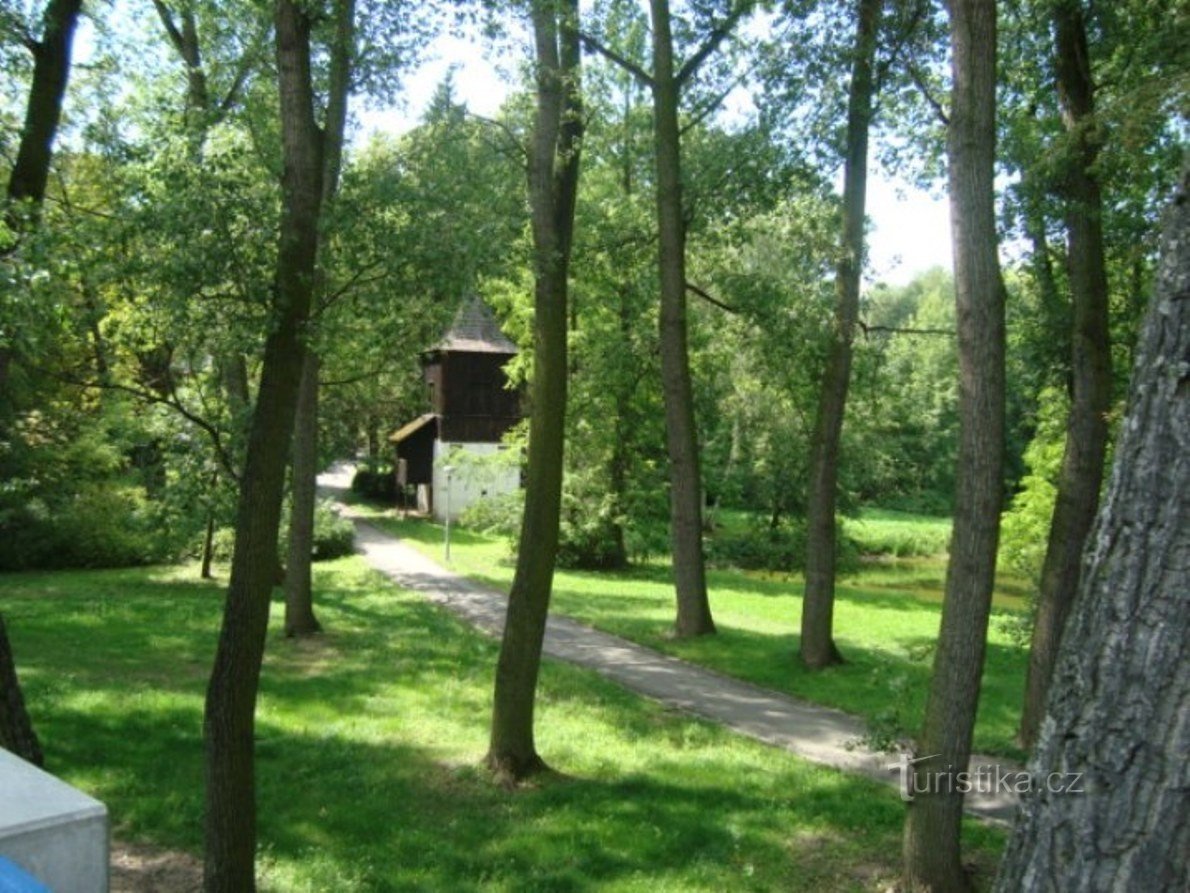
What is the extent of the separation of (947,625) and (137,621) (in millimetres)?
14332

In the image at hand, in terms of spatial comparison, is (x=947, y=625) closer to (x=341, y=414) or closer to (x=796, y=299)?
(x=796, y=299)

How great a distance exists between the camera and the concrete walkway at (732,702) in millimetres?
9367

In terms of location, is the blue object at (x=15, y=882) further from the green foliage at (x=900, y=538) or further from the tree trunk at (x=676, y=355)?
the green foliage at (x=900, y=538)

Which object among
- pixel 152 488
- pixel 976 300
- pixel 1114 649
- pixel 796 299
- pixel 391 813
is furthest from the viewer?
pixel 152 488

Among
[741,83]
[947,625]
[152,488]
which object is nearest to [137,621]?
[152,488]

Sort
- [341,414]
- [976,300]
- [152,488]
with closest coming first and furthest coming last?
[976,300], [152,488], [341,414]

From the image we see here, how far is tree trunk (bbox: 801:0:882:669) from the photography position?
42.5 ft

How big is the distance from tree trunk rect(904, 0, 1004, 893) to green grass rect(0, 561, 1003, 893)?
1539mm

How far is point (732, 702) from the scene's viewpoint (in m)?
12.0

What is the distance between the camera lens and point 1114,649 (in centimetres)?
261

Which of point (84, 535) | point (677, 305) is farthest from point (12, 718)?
point (84, 535)

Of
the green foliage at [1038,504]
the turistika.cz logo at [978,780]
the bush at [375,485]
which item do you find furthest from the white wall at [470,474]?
the turistika.cz logo at [978,780]

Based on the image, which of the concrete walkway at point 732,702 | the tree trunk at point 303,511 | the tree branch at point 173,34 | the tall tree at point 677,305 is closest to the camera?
the concrete walkway at point 732,702

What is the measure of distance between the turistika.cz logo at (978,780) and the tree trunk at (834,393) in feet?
13.8
